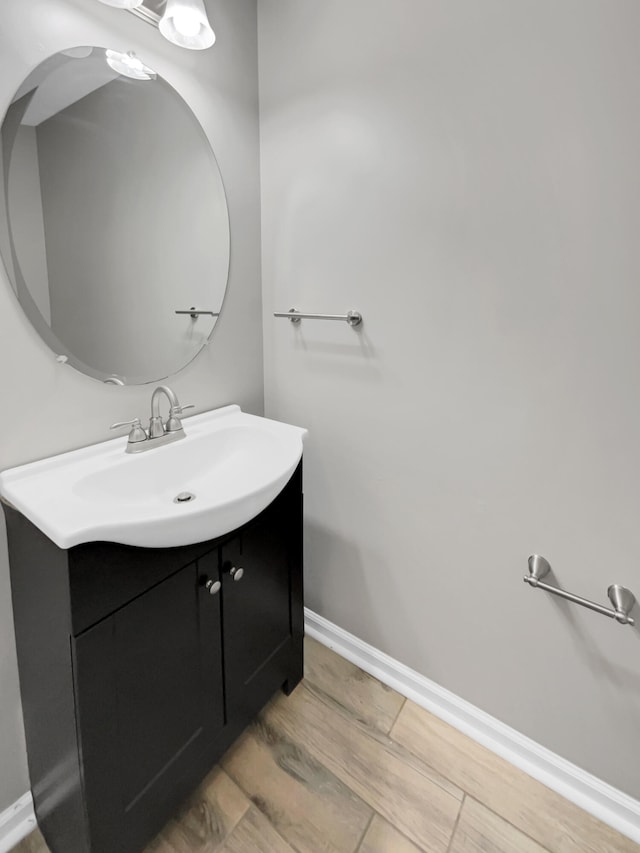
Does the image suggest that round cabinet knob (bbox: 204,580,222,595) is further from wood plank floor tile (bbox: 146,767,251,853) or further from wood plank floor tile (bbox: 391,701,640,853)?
wood plank floor tile (bbox: 391,701,640,853)

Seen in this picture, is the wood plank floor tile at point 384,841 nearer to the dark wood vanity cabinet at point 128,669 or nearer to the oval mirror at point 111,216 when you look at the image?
the dark wood vanity cabinet at point 128,669

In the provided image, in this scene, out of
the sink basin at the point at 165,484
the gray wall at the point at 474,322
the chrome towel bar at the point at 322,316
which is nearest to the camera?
the sink basin at the point at 165,484

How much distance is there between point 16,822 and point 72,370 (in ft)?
3.73

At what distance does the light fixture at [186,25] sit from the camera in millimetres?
1067

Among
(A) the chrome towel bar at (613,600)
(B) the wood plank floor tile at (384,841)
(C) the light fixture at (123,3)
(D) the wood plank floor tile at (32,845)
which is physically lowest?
(D) the wood plank floor tile at (32,845)

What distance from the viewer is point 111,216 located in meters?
1.14

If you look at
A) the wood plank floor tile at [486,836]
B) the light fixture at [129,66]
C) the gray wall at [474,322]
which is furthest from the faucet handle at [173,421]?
the wood plank floor tile at [486,836]

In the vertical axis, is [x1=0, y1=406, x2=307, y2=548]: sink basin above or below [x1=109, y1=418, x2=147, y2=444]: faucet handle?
below

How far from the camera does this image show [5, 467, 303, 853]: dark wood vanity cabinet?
829mm

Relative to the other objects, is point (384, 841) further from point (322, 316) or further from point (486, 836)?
point (322, 316)

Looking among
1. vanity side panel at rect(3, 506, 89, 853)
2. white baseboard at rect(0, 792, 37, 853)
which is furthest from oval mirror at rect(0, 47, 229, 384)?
white baseboard at rect(0, 792, 37, 853)

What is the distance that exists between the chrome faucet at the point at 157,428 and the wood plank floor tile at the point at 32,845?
→ 3.22ft

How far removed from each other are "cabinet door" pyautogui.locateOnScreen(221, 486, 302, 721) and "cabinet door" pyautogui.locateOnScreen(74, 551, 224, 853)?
0.17ft

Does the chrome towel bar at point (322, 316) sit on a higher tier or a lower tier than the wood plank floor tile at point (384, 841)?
higher
